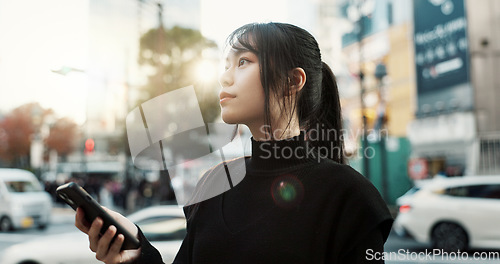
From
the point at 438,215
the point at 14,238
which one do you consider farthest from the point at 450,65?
the point at 14,238

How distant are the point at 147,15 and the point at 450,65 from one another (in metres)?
14.9

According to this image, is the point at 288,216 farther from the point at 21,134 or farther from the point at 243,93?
the point at 21,134

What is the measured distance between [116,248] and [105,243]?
3cm

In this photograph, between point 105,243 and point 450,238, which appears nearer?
point 105,243

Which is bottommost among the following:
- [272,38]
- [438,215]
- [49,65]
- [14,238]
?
[14,238]

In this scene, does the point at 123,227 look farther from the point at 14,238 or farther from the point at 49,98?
the point at 14,238

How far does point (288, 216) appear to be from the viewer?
919 millimetres

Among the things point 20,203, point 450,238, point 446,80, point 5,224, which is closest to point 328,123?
point 450,238

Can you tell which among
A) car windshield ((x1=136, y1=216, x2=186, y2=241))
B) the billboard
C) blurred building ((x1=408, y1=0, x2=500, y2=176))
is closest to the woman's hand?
car windshield ((x1=136, y1=216, x2=186, y2=241))

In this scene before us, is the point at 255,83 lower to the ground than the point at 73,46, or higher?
lower

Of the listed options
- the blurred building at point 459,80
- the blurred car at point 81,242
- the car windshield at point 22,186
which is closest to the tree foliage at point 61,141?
the car windshield at point 22,186

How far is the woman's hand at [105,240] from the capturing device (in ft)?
2.93

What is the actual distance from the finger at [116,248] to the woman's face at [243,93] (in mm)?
335

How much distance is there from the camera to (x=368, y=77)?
67.1ft
